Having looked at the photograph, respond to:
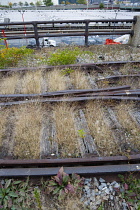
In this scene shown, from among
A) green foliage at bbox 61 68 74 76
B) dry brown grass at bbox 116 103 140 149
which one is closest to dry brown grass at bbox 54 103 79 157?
dry brown grass at bbox 116 103 140 149

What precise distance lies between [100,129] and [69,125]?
0.70 metres

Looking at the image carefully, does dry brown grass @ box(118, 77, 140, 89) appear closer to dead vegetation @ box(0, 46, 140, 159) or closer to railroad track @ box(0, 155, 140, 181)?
dead vegetation @ box(0, 46, 140, 159)

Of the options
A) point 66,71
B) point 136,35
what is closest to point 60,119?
point 66,71

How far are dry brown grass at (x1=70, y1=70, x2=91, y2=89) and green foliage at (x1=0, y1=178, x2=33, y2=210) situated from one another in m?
3.46

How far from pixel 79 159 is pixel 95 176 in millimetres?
375

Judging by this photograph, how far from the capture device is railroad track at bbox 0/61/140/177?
9.51 ft

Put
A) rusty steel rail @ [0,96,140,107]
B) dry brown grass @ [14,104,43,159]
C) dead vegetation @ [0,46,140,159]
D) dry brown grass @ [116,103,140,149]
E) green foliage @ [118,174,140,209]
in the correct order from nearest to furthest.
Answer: green foliage @ [118,174,140,209], dry brown grass @ [14,104,43,159], dead vegetation @ [0,46,140,159], dry brown grass @ [116,103,140,149], rusty steel rail @ [0,96,140,107]

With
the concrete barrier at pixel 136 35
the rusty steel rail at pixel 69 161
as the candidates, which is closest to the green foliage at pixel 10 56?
the rusty steel rail at pixel 69 161

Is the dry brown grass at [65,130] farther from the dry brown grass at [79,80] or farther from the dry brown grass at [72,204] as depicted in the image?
the dry brown grass at [79,80]

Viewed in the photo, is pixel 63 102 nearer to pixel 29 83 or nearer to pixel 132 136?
pixel 29 83

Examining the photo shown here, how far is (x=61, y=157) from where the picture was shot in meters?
3.15

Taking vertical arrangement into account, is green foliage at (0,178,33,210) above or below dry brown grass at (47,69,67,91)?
below

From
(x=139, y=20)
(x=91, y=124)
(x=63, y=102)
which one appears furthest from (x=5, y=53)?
(x=139, y=20)

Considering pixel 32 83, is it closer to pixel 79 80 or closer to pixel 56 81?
pixel 56 81
